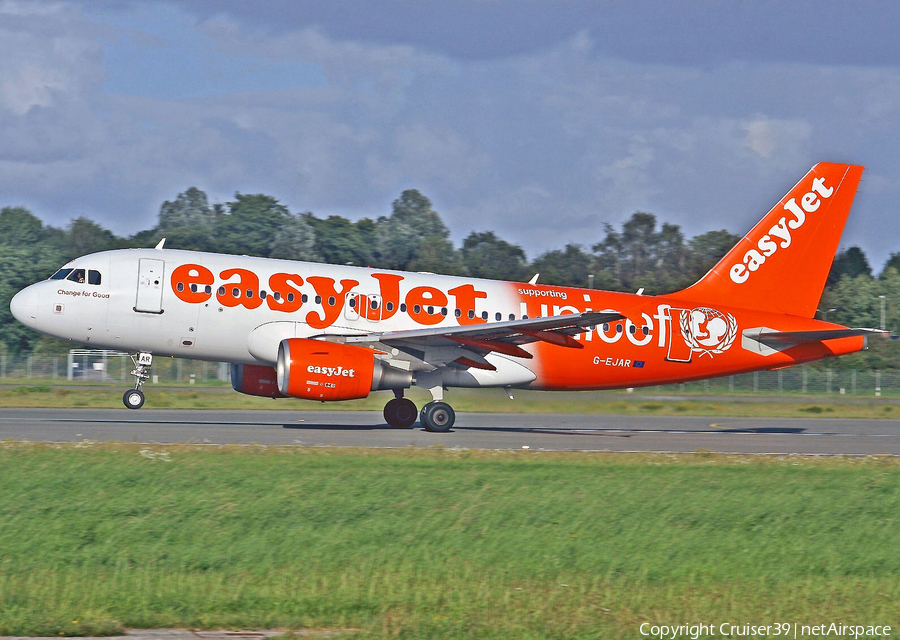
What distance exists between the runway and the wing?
1906 millimetres

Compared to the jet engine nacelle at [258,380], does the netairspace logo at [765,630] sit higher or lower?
lower

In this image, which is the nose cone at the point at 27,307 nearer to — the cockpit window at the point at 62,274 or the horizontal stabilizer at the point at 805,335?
A: the cockpit window at the point at 62,274

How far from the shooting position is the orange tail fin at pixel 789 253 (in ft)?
92.9

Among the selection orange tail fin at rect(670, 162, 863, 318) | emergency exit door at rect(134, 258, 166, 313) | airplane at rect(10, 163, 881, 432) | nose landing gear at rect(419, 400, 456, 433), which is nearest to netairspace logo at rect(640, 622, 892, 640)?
airplane at rect(10, 163, 881, 432)

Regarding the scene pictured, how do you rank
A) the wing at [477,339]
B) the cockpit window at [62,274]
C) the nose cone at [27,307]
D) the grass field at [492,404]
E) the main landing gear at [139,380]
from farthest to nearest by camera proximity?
the grass field at [492,404], the main landing gear at [139,380], the cockpit window at [62,274], the nose cone at [27,307], the wing at [477,339]

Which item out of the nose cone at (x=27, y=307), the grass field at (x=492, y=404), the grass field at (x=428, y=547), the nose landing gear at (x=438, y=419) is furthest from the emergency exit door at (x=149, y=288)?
the grass field at (x=492, y=404)

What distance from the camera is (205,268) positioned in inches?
984

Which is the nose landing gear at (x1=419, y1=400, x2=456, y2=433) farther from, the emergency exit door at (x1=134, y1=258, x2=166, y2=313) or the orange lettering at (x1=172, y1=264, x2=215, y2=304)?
the emergency exit door at (x1=134, y1=258, x2=166, y2=313)

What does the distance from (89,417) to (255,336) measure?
5.84 meters

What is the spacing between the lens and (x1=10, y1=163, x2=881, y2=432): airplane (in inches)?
968

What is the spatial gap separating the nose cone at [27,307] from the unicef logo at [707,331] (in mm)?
16332

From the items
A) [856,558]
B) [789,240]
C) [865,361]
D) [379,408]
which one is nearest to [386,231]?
[865,361]

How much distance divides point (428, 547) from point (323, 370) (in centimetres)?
1224

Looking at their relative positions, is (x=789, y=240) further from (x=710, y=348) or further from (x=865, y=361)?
(x=865, y=361)
